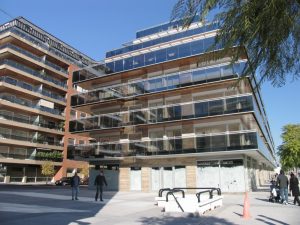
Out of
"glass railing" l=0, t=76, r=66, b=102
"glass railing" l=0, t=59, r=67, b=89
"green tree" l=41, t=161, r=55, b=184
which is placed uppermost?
"glass railing" l=0, t=59, r=67, b=89

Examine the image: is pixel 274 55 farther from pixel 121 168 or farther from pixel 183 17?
pixel 121 168

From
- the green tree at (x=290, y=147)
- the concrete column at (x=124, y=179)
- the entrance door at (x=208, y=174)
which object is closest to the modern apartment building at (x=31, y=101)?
the concrete column at (x=124, y=179)

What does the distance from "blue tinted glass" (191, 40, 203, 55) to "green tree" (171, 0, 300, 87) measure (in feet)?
88.9

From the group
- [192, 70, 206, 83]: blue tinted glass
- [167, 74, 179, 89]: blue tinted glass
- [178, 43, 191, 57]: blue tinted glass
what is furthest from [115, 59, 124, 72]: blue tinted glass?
[192, 70, 206, 83]: blue tinted glass

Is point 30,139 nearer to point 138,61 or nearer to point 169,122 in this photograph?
point 138,61

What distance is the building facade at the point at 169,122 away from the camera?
27.9m

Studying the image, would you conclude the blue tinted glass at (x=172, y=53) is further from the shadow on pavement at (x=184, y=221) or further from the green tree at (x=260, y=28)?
the green tree at (x=260, y=28)

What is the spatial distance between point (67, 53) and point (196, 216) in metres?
59.0

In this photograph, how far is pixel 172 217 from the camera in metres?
12.5

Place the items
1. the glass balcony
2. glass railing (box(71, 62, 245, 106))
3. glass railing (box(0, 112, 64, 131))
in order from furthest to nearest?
glass railing (box(0, 112, 64, 131)), glass railing (box(71, 62, 245, 106)), the glass balcony

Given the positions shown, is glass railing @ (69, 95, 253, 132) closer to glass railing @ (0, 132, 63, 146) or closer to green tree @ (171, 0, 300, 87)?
glass railing @ (0, 132, 63, 146)

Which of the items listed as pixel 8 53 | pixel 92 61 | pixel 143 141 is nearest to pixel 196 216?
pixel 143 141

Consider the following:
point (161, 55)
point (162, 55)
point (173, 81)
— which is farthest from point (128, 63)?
point (173, 81)

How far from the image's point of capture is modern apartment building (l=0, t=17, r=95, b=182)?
167 feet
